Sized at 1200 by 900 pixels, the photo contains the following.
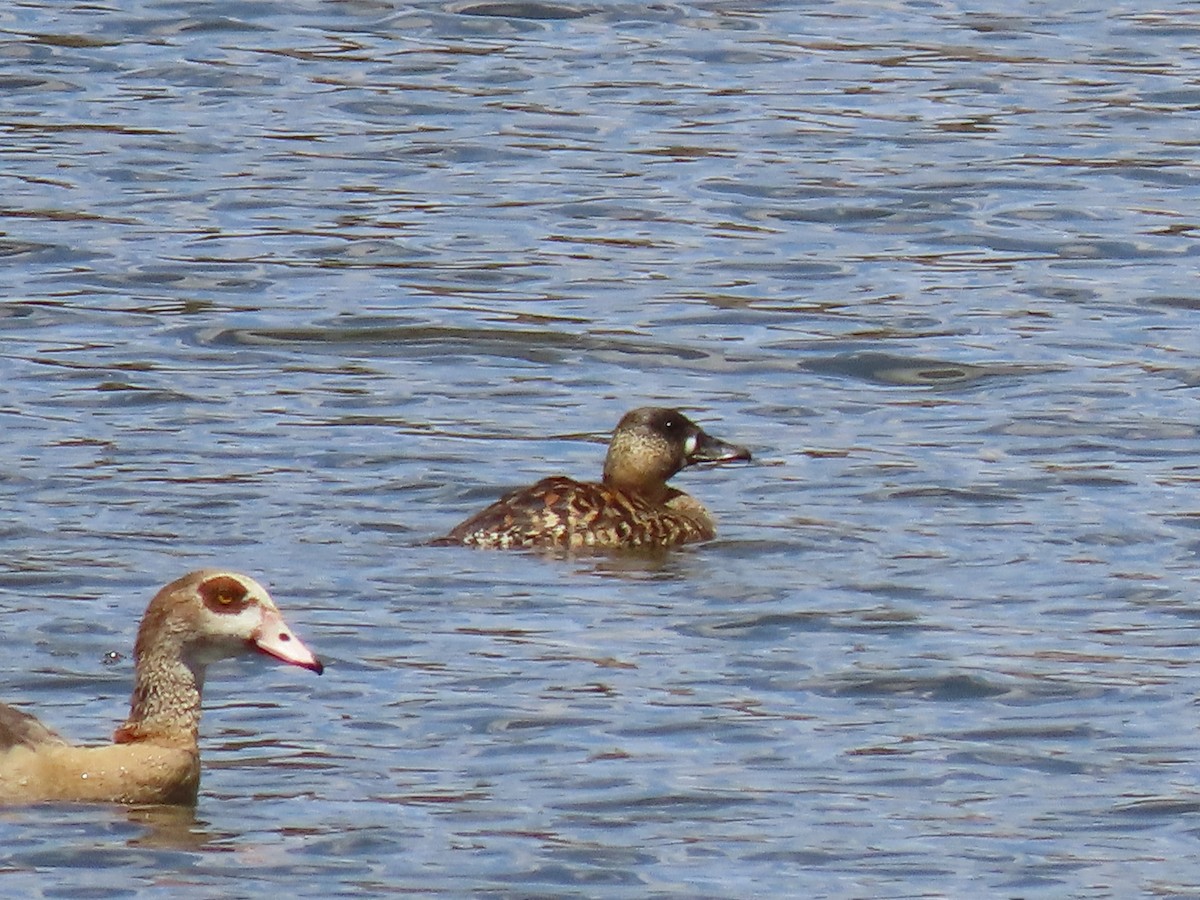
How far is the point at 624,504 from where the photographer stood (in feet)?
49.3

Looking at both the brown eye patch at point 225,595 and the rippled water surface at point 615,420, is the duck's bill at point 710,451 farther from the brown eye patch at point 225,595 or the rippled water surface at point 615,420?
the brown eye patch at point 225,595

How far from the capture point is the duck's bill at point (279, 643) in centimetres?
1101

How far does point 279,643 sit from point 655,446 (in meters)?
4.66

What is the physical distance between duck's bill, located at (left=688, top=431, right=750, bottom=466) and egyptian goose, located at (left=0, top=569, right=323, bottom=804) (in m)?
4.53

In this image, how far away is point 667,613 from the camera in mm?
13375

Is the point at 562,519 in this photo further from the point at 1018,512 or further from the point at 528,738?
the point at 528,738

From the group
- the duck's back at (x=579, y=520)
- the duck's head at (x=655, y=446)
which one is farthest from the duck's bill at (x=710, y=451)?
the duck's back at (x=579, y=520)

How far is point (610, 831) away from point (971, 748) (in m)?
1.48

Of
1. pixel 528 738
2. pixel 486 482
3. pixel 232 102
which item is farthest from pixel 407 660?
pixel 232 102

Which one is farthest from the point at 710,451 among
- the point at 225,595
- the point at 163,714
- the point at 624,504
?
A: the point at 163,714

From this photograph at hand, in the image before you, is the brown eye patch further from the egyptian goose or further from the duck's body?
the duck's body

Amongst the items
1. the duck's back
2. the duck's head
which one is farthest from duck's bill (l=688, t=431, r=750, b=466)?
the duck's back

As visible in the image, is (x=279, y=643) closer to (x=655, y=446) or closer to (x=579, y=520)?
(x=579, y=520)

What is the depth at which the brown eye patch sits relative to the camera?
11.1 metres
